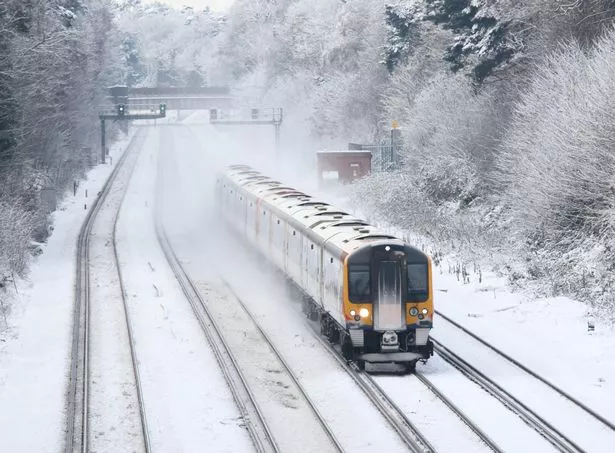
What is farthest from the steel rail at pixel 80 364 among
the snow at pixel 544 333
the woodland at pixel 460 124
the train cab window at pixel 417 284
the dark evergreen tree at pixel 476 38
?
the dark evergreen tree at pixel 476 38

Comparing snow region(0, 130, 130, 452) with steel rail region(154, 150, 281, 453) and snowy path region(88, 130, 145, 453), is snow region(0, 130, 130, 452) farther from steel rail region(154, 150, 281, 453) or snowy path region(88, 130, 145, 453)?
steel rail region(154, 150, 281, 453)

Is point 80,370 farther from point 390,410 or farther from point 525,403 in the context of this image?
point 525,403

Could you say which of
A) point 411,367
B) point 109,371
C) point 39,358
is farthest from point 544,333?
point 39,358

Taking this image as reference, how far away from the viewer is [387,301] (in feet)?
63.5

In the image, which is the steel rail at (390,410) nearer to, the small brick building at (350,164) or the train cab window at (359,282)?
the train cab window at (359,282)

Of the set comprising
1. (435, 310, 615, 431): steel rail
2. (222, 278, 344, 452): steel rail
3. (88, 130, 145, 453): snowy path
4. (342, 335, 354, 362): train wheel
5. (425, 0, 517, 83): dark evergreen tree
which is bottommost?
(88, 130, 145, 453): snowy path

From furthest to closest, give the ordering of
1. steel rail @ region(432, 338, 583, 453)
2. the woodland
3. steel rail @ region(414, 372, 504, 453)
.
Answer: the woodland, steel rail @ region(432, 338, 583, 453), steel rail @ region(414, 372, 504, 453)

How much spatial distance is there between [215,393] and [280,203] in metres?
11.4

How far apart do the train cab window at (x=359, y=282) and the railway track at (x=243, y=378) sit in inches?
82.5

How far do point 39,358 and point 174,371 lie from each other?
3337 millimetres

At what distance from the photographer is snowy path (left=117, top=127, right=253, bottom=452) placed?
1584cm

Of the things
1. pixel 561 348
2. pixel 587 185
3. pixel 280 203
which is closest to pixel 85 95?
pixel 280 203

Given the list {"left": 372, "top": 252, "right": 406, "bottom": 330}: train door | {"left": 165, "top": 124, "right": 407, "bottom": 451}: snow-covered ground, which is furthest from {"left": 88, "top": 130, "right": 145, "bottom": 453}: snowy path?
{"left": 372, "top": 252, "right": 406, "bottom": 330}: train door

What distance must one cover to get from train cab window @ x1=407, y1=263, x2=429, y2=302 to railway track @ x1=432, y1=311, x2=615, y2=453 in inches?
70.7
